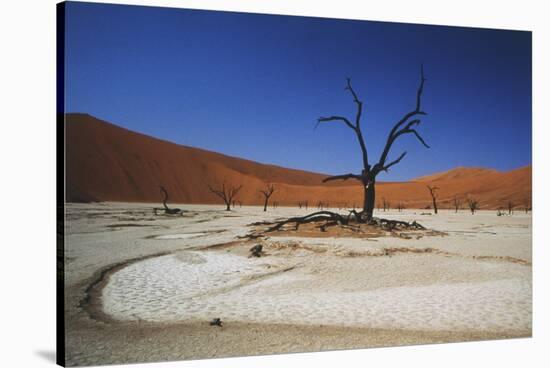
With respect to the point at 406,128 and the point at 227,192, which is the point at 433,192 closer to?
the point at 406,128

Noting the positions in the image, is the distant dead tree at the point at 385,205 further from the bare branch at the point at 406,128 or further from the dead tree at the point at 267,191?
the dead tree at the point at 267,191

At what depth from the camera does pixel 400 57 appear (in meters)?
8.82

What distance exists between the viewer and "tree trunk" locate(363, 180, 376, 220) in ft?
28.5

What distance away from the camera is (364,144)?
862 centimetres

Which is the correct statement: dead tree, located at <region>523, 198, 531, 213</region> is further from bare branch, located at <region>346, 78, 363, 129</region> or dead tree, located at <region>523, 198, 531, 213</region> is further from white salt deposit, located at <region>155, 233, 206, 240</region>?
white salt deposit, located at <region>155, 233, 206, 240</region>

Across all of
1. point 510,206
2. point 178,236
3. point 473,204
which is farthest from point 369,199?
point 178,236

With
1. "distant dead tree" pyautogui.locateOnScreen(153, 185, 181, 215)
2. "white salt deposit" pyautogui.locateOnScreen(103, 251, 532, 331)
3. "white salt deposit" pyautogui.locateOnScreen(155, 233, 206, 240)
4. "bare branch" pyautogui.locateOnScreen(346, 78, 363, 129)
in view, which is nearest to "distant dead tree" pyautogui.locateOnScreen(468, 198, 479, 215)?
"white salt deposit" pyautogui.locateOnScreen(103, 251, 532, 331)

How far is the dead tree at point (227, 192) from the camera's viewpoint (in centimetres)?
809

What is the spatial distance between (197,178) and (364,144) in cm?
188

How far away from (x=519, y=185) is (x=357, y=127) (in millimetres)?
2204

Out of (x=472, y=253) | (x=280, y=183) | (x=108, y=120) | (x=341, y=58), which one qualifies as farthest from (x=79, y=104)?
(x=472, y=253)

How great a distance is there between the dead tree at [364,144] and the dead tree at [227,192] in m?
1.01

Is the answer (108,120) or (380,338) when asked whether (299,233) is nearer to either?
(380,338)

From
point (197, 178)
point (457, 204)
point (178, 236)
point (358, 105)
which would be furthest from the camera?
point (457, 204)
